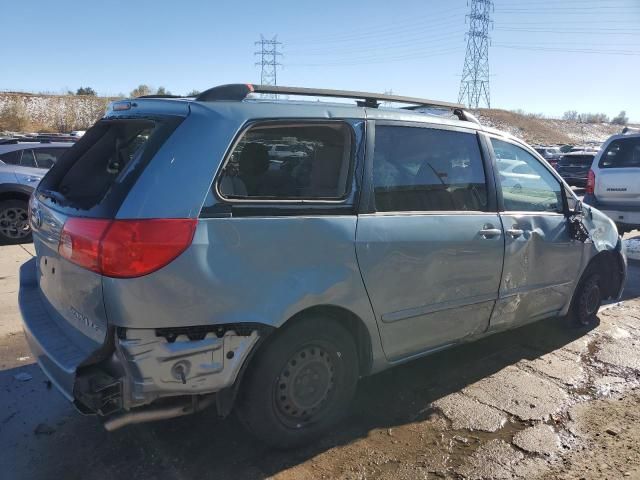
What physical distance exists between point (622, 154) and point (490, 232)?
22.0 feet

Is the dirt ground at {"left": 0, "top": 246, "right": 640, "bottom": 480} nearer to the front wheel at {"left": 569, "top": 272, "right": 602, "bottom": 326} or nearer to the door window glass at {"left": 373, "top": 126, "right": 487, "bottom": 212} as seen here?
the front wheel at {"left": 569, "top": 272, "right": 602, "bottom": 326}

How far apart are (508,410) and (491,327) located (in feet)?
2.05

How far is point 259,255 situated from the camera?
258 cm

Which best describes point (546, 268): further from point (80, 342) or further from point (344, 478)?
point (80, 342)

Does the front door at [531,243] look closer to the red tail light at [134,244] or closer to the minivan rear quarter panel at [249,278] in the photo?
the minivan rear quarter panel at [249,278]

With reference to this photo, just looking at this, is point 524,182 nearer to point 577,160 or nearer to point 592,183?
point 592,183

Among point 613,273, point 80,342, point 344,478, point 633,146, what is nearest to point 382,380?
point 344,478

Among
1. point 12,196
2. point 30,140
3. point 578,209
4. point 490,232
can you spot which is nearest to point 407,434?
point 490,232

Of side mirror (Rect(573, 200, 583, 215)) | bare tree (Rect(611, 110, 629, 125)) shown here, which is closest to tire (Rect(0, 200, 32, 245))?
side mirror (Rect(573, 200, 583, 215))

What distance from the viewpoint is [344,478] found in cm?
278

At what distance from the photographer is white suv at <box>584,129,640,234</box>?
8.59 metres

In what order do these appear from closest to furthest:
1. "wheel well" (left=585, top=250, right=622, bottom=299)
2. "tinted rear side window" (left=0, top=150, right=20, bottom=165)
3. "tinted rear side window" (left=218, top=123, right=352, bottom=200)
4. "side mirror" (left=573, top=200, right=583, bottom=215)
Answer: "tinted rear side window" (left=218, top=123, right=352, bottom=200), "side mirror" (left=573, top=200, right=583, bottom=215), "wheel well" (left=585, top=250, right=622, bottom=299), "tinted rear side window" (left=0, top=150, right=20, bottom=165)

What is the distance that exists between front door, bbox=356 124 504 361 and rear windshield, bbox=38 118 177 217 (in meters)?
1.19

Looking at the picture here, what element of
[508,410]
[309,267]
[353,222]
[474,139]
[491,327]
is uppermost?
[474,139]
